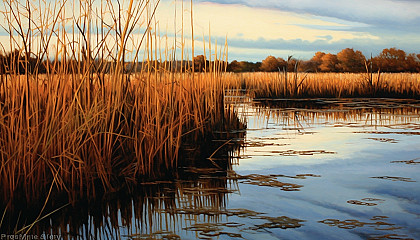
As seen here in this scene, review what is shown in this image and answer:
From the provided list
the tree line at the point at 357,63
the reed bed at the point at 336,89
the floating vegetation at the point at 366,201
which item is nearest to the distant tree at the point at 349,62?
the tree line at the point at 357,63

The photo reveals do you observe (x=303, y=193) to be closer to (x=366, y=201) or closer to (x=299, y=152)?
(x=366, y=201)

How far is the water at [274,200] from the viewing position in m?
2.54

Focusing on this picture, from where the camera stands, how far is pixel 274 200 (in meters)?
3.07

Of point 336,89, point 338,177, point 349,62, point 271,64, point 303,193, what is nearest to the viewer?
point 303,193

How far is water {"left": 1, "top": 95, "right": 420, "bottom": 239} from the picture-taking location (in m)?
2.54

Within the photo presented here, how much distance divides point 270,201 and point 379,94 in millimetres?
12334

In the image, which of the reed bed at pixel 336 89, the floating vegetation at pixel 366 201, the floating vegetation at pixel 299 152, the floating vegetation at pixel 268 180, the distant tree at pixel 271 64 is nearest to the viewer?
the floating vegetation at pixel 366 201

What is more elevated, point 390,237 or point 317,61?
point 317,61

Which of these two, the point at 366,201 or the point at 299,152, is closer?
the point at 366,201

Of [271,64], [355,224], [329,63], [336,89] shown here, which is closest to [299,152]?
[355,224]

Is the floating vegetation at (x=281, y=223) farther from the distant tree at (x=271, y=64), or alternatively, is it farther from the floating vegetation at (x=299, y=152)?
the distant tree at (x=271, y=64)

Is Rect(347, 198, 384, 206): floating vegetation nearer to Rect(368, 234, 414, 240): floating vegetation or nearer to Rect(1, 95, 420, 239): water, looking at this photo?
Rect(1, 95, 420, 239): water

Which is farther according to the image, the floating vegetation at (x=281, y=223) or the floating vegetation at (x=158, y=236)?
the floating vegetation at (x=281, y=223)

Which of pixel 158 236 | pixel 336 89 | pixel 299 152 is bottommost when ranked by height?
pixel 158 236
